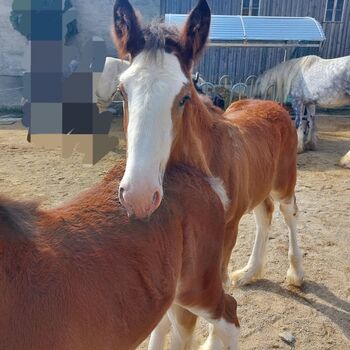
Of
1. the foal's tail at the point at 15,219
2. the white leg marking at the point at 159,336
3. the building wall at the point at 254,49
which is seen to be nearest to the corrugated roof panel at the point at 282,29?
the building wall at the point at 254,49

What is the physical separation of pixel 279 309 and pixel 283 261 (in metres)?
0.72

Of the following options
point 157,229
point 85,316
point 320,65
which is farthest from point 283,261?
point 320,65

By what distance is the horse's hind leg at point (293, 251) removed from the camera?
11.1 ft

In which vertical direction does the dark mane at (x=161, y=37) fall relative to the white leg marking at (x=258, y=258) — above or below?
above

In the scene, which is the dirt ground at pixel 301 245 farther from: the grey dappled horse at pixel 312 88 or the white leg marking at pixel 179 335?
the grey dappled horse at pixel 312 88

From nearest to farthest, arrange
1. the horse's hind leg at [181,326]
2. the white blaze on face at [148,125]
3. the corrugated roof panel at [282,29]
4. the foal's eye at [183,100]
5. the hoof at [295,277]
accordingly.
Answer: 1. the white blaze on face at [148,125]
2. the foal's eye at [183,100]
3. the horse's hind leg at [181,326]
4. the hoof at [295,277]
5. the corrugated roof panel at [282,29]

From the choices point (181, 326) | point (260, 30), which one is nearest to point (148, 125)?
point (181, 326)

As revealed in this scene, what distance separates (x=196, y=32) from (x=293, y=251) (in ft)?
7.01

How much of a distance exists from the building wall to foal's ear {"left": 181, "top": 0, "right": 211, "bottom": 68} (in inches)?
371

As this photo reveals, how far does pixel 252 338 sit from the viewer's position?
2.80 meters

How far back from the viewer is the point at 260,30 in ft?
28.5

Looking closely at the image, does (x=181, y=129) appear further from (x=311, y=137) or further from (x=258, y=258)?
(x=311, y=137)

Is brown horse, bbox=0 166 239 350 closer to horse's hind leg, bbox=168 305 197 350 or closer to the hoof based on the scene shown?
horse's hind leg, bbox=168 305 197 350

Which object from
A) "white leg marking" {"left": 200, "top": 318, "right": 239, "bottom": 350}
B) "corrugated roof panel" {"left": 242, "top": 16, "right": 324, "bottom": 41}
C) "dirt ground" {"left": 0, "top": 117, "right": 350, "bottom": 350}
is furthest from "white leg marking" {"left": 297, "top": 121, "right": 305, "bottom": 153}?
"white leg marking" {"left": 200, "top": 318, "right": 239, "bottom": 350}
